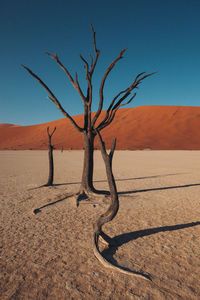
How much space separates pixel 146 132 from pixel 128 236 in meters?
57.0

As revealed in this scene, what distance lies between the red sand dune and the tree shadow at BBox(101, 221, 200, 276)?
4240cm

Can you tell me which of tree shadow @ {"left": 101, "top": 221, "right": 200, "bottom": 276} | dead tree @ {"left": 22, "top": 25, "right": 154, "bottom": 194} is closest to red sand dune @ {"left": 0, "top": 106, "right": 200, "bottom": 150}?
dead tree @ {"left": 22, "top": 25, "right": 154, "bottom": 194}

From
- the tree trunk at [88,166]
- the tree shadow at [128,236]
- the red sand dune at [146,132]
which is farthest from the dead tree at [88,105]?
the red sand dune at [146,132]

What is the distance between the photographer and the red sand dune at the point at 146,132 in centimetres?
4931

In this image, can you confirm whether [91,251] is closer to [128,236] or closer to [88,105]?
[128,236]

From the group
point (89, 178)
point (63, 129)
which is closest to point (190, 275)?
point (89, 178)

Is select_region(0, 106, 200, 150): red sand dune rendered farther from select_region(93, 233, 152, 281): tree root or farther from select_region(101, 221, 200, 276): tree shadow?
select_region(93, 233, 152, 281): tree root

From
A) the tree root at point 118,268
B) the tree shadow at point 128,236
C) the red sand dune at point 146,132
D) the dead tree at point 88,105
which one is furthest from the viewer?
the red sand dune at point 146,132

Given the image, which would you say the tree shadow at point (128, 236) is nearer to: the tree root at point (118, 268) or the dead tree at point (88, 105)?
the tree root at point (118, 268)

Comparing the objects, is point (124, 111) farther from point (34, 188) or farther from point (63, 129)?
point (34, 188)

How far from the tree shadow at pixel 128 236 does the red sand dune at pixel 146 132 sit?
42.4 metres

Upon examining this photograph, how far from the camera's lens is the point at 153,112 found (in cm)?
7331

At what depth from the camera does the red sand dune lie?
49312 millimetres

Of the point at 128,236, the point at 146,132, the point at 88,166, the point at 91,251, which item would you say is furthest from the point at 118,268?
the point at 146,132
